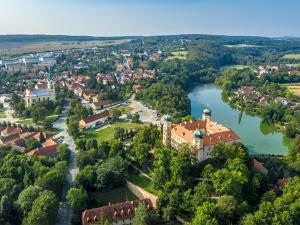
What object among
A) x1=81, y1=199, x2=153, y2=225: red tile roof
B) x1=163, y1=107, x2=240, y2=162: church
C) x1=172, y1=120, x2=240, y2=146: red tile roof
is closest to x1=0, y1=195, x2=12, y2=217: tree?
x1=81, y1=199, x2=153, y2=225: red tile roof

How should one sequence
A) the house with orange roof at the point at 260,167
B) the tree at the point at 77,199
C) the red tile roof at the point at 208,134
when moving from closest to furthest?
the tree at the point at 77,199, the red tile roof at the point at 208,134, the house with orange roof at the point at 260,167

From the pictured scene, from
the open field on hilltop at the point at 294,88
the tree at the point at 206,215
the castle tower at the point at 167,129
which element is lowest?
the open field on hilltop at the point at 294,88

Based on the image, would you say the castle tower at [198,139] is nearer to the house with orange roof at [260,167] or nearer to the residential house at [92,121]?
the house with orange roof at [260,167]

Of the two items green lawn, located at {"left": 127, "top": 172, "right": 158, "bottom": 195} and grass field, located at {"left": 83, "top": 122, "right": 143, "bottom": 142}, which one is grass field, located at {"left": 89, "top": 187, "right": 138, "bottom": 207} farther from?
grass field, located at {"left": 83, "top": 122, "right": 143, "bottom": 142}

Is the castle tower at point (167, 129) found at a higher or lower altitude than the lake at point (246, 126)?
higher

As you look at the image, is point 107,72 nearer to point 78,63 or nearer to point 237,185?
point 78,63

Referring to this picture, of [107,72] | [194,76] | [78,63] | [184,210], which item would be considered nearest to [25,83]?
[107,72]

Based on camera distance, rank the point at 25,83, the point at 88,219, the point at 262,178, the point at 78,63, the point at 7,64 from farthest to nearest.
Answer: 1. the point at 78,63
2. the point at 7,64
3. the point at 25,83
4. the point at 262,178
5. the point at 88,219

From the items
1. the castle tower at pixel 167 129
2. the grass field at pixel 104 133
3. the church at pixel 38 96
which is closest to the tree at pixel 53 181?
the castle tower at pixel 167 129
